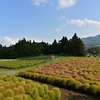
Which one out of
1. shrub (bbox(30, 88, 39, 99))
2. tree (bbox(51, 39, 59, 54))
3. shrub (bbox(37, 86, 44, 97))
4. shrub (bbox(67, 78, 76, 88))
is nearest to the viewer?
shrub (bbox(30, 88, 39, 99))

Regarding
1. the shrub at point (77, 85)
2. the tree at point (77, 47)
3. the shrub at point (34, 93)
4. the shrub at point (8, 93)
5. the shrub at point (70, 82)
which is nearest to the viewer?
the shrub at point (8, 93)

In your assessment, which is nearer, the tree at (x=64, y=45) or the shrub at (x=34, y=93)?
the shrub at (x=34, y=93)

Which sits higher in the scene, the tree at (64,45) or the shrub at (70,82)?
the tree at (64,45)

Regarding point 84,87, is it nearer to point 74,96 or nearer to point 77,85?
point 77,85

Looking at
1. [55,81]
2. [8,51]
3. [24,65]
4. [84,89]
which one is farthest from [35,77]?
[8,51]

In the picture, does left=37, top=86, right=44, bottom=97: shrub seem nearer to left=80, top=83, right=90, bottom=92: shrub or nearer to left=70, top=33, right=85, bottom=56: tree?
left=80, top=83, right=90, bottom=92: shrub

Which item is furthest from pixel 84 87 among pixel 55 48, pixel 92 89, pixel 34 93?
pixel 55 48

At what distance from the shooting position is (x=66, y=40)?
5241 cm

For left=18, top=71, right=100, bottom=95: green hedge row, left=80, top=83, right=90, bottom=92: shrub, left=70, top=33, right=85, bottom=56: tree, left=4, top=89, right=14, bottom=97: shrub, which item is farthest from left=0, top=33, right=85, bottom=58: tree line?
left=4, top=89, right=14, bottom=97: shrub

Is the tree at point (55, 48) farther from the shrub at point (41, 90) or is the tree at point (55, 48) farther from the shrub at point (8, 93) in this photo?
the shrub at point (8, 93)

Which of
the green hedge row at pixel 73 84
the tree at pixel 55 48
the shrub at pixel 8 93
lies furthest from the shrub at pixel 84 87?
the tree at pixel 55 48

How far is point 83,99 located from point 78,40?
121 ft

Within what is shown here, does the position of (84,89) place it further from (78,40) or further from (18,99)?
(78,40)

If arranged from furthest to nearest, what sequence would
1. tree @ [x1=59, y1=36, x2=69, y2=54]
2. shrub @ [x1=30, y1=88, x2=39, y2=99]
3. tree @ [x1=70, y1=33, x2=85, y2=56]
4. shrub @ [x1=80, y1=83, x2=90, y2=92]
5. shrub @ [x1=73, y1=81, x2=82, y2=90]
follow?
tree @ [x1=59, y1=36, x2=69, y2=54] → tree @ [x1=70, y1=33, x2=85, y2=56] → shrub @ [x1=73, y1=81, x2=82, y2=90] → shrub @ [x1=80, y1=83, x2=90, y2=92] → shrub @ [x1=30, y1=88, x2=39, y2=99]
